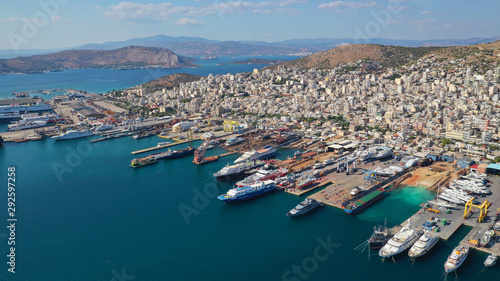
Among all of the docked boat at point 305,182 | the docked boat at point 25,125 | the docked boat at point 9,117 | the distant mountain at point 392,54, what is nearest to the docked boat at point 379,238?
the docked boat at point 305,182

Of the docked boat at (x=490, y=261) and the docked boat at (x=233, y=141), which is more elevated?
the docked boat at (x=233, y=141)

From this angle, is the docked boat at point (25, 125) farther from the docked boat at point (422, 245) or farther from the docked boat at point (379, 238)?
the docked boat at point (422, 245)

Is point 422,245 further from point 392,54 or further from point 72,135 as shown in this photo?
point 392,54

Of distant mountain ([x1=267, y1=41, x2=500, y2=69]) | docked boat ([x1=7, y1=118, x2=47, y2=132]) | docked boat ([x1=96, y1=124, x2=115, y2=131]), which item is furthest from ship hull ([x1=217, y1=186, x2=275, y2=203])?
distant mountain ([x1=267, y1=41, x2=500, y2=69])

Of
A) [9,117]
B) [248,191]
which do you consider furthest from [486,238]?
[9,117]

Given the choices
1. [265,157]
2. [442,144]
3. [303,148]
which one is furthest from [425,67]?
[265,157]

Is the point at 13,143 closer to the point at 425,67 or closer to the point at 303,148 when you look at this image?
the point at 303,148

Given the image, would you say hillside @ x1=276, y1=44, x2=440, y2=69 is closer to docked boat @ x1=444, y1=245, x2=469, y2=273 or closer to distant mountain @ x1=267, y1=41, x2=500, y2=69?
distant mountain @ x1=267, y1=41, x2=500, y2=69
